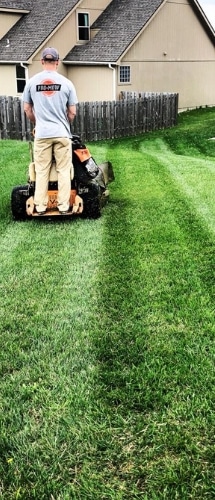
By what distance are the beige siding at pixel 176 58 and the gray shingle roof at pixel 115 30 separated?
527mm

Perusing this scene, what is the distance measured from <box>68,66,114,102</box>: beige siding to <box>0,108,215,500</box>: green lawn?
62.4 ft

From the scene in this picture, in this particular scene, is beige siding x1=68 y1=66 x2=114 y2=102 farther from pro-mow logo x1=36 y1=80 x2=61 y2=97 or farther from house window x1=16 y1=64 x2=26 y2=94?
pro-mow logo x1=36 y1=80 x2=61 y2=97

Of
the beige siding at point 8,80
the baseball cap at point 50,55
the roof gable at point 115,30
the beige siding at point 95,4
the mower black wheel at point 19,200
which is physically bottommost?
the mower black wheel at point 19,200

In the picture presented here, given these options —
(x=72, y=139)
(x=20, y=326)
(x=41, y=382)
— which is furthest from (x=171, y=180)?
(x=41, y=382)

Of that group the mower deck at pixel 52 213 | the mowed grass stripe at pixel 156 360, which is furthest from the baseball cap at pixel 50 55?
the mowed grass stripe at pixel 156 360

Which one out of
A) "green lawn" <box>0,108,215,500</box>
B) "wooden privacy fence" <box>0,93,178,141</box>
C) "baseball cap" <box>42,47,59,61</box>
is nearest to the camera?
"green lawn" <box>0,108,215,500</box>

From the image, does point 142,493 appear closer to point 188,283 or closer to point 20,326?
point 20,326

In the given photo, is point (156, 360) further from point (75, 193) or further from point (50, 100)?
point (50, 100)

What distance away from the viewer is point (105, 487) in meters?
2.57

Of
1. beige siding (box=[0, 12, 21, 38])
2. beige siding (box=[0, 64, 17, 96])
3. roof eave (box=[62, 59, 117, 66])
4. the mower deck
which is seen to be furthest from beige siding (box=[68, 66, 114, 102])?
the mower deck

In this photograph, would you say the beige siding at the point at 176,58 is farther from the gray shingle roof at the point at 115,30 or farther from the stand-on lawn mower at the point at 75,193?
the stand-on lawn mower at the point at 75,193

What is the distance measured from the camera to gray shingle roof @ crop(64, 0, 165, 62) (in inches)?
972

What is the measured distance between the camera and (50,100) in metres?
6.52

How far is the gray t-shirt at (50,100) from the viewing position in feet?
21.3
